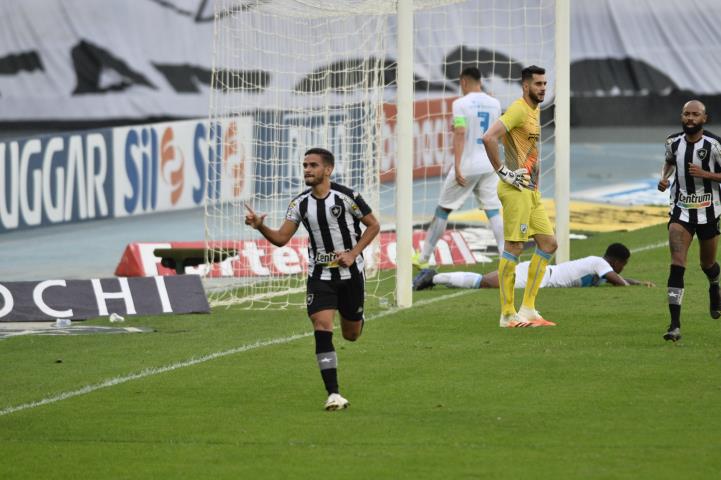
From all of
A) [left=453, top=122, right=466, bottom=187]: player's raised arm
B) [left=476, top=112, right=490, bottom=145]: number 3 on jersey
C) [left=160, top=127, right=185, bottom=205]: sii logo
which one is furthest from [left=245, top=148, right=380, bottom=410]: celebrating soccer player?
[left=160, top=127, right=185, bottom=205]: sii logo

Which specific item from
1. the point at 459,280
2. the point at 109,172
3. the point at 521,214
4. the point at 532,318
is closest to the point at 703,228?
the point at 521,214

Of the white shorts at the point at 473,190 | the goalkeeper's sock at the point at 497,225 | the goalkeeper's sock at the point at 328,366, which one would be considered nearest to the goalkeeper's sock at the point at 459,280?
the goalkeeper's sock at the point at 497,225

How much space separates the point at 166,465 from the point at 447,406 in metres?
2.17

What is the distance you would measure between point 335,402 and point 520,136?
4.19m

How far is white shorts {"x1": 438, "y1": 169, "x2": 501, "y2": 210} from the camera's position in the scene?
16.2 metres

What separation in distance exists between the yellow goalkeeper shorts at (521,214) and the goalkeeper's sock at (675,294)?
50.9 inches

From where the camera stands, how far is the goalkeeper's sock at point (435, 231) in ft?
53.1

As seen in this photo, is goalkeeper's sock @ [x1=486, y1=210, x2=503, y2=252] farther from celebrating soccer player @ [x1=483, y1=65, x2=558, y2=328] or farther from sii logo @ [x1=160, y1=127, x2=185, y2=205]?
sii logo @ [x1=160, y1=127, x2=185, y2=205]

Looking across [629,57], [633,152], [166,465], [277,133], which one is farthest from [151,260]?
[629,57]

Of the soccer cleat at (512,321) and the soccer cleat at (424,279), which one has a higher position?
the soccer cleat at (424,279)

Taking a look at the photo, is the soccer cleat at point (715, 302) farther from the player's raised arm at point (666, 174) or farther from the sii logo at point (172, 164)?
the sii logo at point (172, 164)

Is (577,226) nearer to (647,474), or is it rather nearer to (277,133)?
(277,133)

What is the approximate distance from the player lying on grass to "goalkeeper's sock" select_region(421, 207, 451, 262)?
61 cm

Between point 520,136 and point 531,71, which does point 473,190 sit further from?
point 531,71
